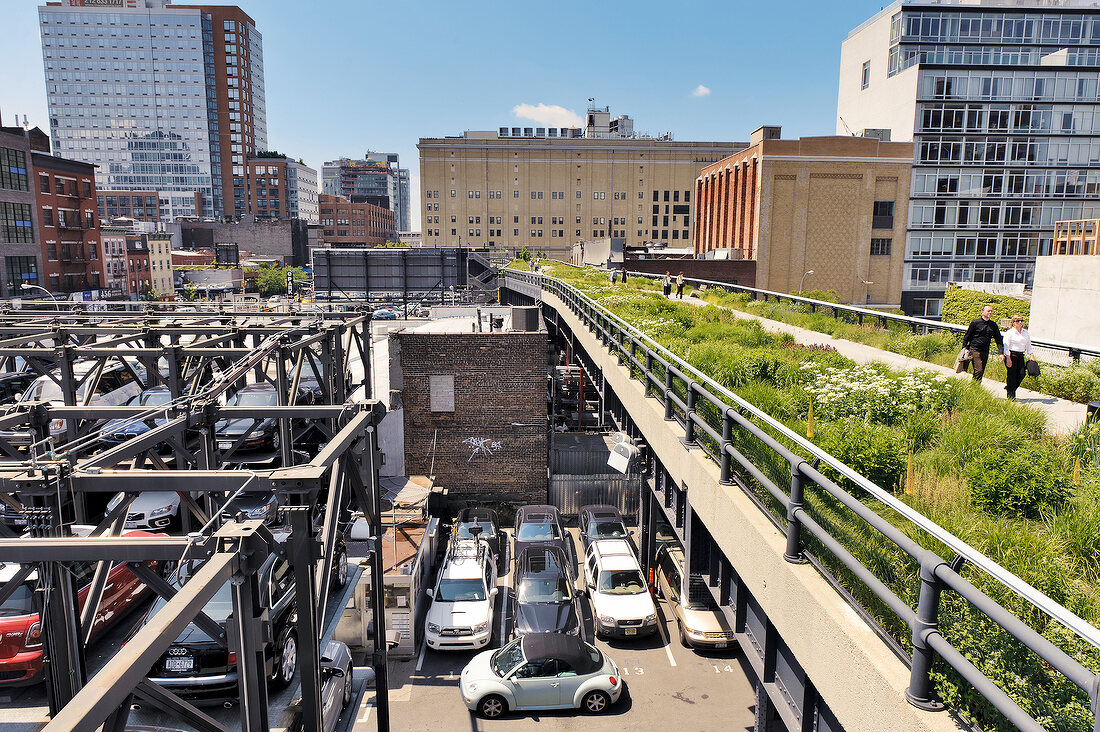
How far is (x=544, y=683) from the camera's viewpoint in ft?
47.5

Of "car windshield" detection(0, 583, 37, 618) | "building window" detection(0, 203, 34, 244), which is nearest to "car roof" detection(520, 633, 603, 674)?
"car windshield" detection(0, 583, 37, 618)

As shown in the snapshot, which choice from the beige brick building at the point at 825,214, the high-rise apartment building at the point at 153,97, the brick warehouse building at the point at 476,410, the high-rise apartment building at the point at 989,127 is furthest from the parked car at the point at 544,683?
the high-rise apartment building at the point at 153,97

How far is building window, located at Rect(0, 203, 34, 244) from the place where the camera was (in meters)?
53.7

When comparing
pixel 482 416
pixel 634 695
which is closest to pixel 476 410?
pixel 482 416

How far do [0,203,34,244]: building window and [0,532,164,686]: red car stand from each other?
59.6 m

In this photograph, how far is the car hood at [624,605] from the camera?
679 inches

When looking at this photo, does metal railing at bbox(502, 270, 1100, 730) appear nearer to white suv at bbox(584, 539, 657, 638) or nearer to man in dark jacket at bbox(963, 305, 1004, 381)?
man in dark jacket at bbox(963, 305, 1004, 381)

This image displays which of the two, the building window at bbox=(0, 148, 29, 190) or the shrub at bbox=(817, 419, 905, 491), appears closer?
the shrub at bbox=(817, 419, 905, 491)

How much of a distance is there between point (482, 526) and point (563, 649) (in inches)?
314

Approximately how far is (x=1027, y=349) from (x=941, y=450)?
16.7ft

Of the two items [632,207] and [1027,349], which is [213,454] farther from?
[632,207]

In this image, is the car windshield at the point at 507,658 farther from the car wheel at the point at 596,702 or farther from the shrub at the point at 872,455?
the shrub at the point at 872,455

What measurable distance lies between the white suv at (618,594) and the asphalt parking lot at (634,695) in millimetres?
564

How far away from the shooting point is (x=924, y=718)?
334 cm
